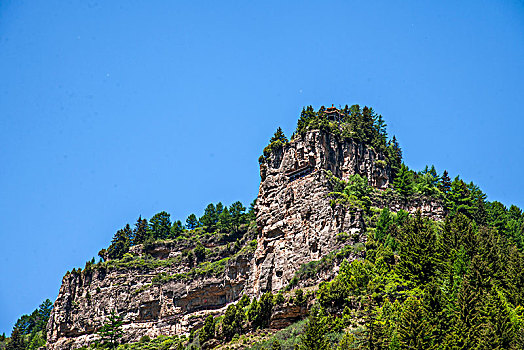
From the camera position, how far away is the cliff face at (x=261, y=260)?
10106 centimetres

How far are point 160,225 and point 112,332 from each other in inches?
1300

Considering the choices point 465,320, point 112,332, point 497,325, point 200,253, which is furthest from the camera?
point 200,253

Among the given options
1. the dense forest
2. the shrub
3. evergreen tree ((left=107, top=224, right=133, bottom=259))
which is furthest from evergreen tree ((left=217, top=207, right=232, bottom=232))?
the shrub

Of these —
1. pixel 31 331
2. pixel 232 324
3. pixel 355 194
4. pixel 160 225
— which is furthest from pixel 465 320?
pixel 31 331

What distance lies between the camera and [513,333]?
53.3 metres

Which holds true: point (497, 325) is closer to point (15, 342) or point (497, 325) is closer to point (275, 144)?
point (275, 144)

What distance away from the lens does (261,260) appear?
10919 centimetres

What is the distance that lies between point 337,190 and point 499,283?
136ft

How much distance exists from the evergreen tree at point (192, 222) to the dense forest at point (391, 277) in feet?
28.7

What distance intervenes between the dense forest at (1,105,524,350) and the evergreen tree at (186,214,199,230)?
8756mm

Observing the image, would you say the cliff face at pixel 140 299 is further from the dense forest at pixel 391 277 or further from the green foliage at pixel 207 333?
the green foliage at pixel 207 333

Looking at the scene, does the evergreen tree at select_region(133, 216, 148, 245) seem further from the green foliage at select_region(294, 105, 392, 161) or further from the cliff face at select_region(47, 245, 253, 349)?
the green foliage at select_region(294, 105, 392, 161)

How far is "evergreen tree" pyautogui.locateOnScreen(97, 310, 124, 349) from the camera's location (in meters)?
115

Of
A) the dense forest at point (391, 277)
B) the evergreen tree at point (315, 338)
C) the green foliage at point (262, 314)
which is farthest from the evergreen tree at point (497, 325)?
the green foliage at point (262, 314)
